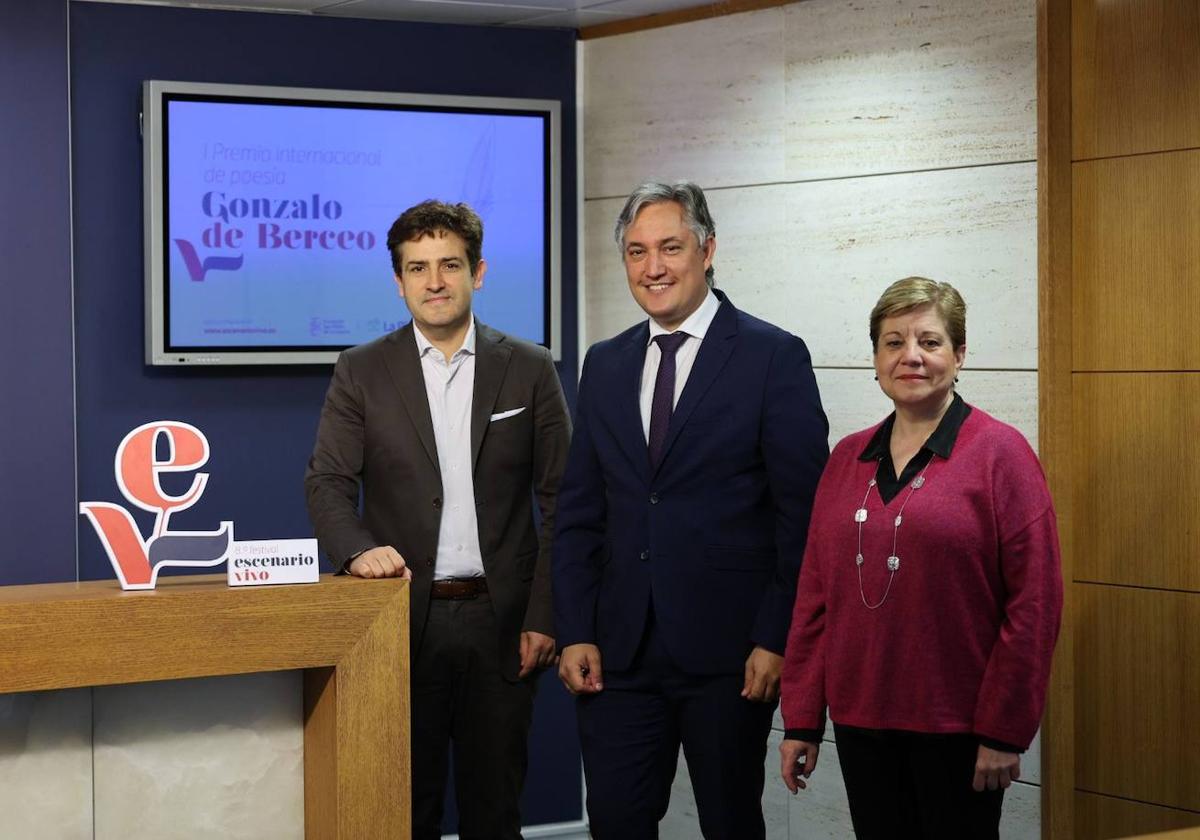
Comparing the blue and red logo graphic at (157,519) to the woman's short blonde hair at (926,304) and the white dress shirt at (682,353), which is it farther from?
the woman's short blonde hair at (926,304)

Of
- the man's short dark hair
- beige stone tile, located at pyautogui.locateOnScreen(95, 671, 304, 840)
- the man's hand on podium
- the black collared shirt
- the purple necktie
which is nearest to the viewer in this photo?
the black collared shirt

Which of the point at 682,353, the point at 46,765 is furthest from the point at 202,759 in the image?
the point at 682,353

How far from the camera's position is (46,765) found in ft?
9.29

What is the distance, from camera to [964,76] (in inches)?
158

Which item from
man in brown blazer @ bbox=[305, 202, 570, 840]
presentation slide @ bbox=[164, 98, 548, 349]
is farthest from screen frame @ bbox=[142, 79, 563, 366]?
man in brown blazer @ bbox=[305, 202, 570, 840]

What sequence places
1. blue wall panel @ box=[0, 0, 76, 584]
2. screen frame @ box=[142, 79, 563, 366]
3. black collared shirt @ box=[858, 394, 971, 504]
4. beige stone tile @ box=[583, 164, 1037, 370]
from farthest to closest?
screen frame @ box=[142, 79, 563, 366]
blue wall panel @ box=[0, 0, 76, 584]
beige stone tile @ box=[583, 164, 1037, 370]
black collared shirt @ box=[858, 394, 971, 504]

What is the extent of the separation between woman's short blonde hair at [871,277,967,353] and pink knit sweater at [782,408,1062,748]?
166mm

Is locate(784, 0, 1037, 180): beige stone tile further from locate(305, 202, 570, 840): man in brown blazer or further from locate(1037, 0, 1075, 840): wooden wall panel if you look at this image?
locate(305, 202, 570, 840): man in brown blazer

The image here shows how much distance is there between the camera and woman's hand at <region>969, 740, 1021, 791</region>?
2.68 metres

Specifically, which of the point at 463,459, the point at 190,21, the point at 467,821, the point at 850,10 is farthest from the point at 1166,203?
the point at 190,21

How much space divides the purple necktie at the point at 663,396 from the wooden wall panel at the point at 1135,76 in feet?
4.23

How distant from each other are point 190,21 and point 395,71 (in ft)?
2.05

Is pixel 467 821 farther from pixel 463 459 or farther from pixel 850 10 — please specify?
pixel 850 10

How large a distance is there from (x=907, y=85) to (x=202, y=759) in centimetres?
251
